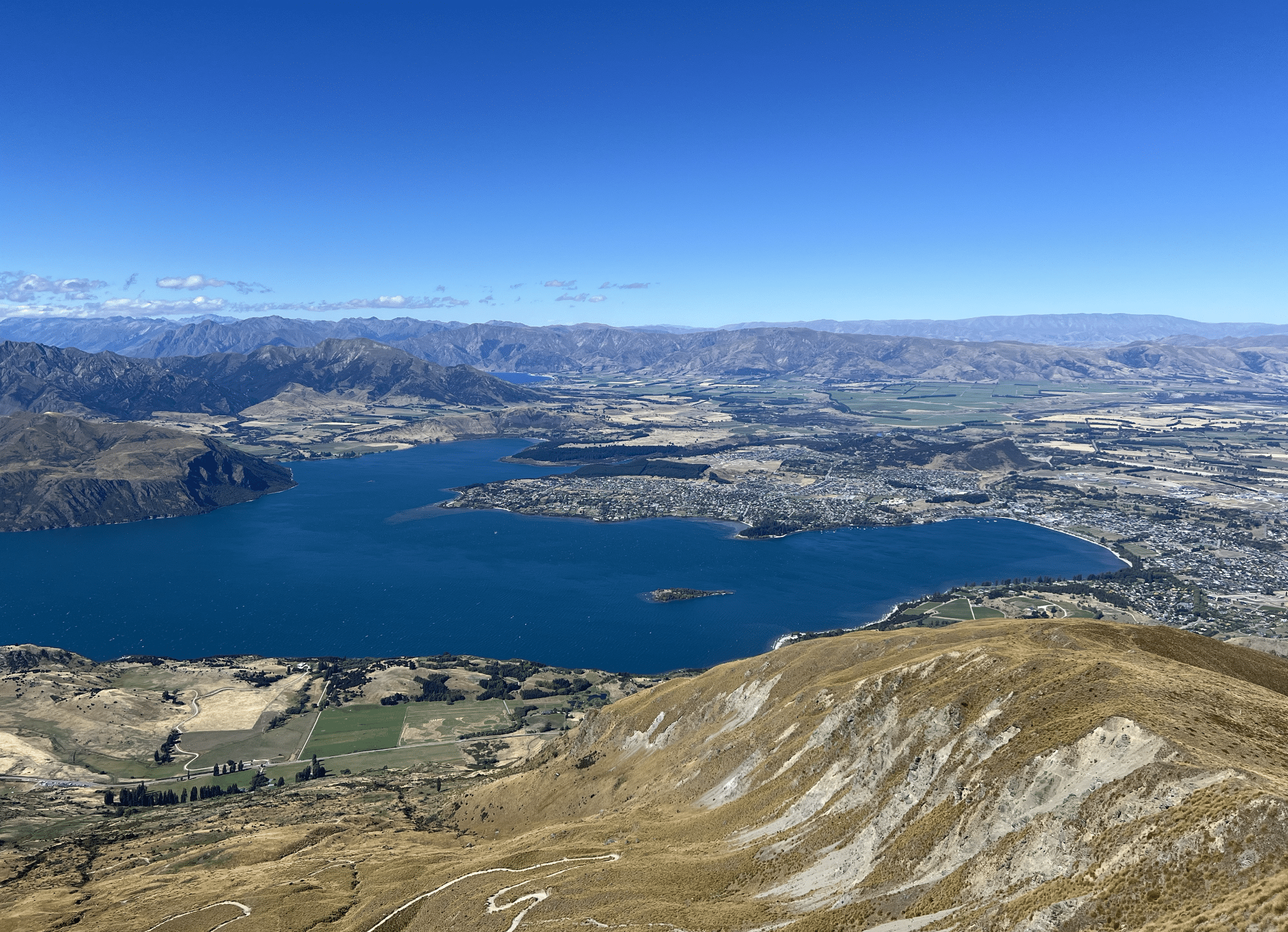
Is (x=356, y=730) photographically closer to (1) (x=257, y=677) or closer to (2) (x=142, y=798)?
(2) (x=142, y=798)

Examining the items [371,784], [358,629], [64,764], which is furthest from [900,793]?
[358,629]

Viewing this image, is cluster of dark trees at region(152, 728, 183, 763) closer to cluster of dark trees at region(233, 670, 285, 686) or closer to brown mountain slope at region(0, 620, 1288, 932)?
cluster of dark trees at region(233, 670, 285, 686)

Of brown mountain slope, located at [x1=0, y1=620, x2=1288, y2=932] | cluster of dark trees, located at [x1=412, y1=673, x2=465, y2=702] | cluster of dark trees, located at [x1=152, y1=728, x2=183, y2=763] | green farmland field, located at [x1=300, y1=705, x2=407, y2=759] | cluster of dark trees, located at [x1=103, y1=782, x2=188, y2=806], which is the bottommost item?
cluster of dark trees, located at [x1=152, y1=728, x2=183, y2=763]

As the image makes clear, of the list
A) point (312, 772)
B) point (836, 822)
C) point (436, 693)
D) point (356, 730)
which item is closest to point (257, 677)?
point (356, 730)

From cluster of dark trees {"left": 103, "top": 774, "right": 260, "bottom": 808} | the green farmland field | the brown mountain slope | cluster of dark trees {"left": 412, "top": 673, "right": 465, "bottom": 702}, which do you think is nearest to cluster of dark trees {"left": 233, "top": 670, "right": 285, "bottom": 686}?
the green farmland field

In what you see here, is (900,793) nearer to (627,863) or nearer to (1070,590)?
(627,863)

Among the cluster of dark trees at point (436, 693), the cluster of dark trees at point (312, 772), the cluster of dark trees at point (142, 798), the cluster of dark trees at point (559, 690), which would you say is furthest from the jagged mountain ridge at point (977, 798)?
the cluster of dark trees at point (436, 693)

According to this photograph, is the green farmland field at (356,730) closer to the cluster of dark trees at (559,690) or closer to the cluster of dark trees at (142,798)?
the cluster of dark trees at (142,798)

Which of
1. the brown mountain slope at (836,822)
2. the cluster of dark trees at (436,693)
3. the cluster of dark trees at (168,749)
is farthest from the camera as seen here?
the cluster of dark trees at (436,693)
